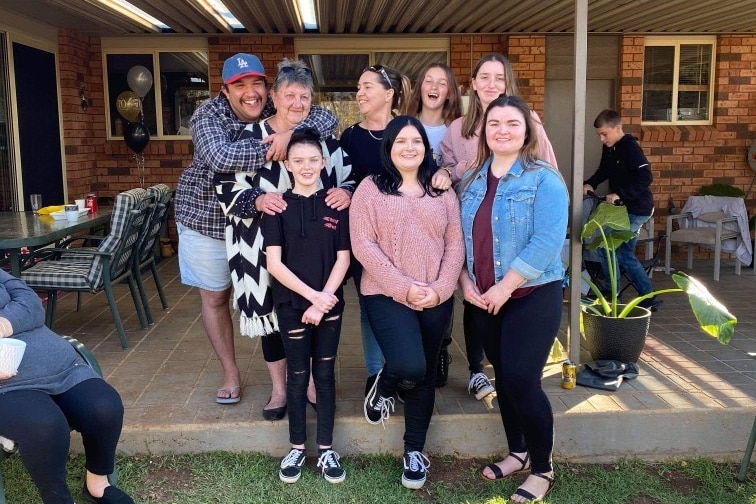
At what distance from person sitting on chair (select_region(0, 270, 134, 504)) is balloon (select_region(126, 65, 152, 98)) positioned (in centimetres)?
511

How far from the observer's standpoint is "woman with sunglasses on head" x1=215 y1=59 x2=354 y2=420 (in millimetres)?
2723

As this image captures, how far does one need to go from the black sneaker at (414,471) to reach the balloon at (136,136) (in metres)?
5.34

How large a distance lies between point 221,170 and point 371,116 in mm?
694

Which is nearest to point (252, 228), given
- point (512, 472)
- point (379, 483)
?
point (379, 483)

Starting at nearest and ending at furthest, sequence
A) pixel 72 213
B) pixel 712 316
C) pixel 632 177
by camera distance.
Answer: pixel 712 316 → pixel 72 213 → pixel 632 177

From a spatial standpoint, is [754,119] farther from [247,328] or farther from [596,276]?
[247,328]

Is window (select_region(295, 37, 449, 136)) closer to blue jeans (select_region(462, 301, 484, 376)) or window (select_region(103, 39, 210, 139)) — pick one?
window (select_region(103, 39, 210, 139))

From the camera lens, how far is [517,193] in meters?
→ 2.48

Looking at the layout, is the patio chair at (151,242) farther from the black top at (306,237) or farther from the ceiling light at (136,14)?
the black top at (306,237)

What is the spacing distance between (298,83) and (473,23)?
437 centimetres

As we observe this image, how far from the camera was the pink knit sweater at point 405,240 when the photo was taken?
2.57 meters

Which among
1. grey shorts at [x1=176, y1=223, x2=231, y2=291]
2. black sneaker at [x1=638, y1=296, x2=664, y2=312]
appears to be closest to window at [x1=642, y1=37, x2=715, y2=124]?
black sneaker at [x1=638, y1=296, x2=664, y2=312]

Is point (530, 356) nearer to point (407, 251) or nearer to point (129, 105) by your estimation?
point (407, 251)

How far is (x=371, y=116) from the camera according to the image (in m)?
2.93
